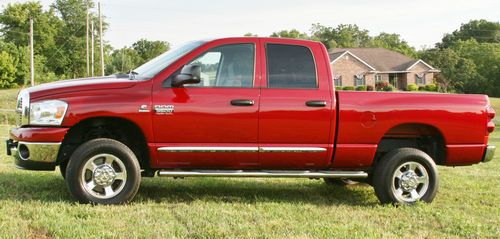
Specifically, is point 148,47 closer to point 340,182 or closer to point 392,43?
point 392,43

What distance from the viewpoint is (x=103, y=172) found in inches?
231

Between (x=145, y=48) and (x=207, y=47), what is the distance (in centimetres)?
9371

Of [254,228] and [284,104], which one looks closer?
[254,228]

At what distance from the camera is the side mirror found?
586 centimetres

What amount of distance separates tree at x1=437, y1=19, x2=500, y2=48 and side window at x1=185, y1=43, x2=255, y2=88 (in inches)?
4219

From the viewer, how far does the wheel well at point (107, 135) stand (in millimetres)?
6012

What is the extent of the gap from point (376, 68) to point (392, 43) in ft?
162

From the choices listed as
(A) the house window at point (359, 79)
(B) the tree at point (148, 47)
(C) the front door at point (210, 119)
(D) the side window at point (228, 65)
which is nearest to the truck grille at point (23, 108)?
(C) the front door at point (210, 119)

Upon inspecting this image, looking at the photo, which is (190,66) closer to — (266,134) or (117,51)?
(266,134)

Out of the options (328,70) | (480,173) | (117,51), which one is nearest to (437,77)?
(117,51)

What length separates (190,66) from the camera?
589 centimetres

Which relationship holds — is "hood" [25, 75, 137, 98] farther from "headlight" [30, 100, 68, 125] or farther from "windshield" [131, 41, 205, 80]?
"windshield" [131, 41, 205, 80]

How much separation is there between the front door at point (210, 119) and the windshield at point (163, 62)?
23cm

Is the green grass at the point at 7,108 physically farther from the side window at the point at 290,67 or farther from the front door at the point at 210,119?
the side window at the point at 290,67
